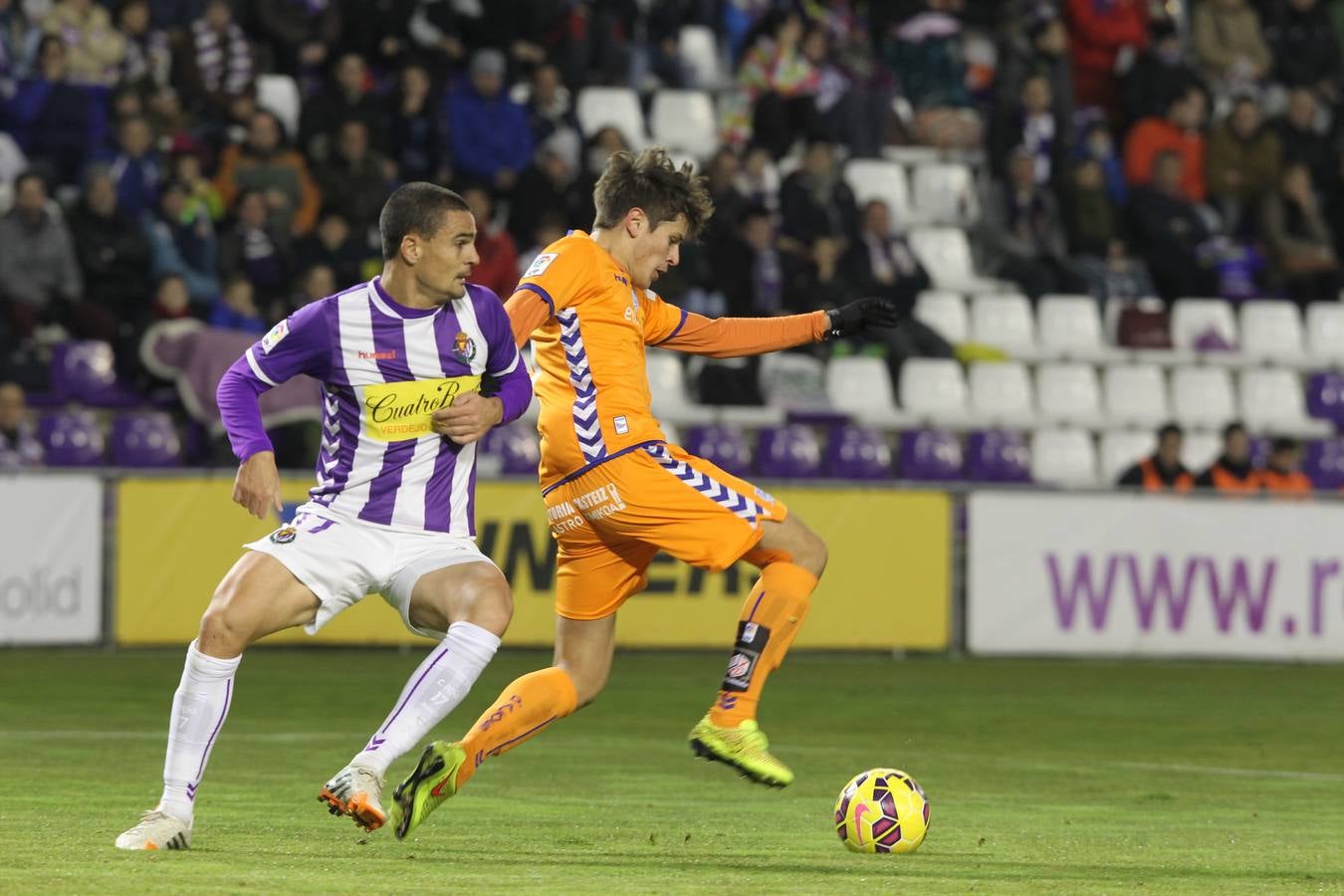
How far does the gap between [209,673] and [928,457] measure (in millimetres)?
11934

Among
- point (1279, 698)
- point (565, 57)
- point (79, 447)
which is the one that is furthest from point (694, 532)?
point (565, 57)

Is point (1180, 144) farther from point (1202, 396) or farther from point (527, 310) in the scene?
point (527, 310)

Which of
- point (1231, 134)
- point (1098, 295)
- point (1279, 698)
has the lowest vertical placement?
point (1279, 698)

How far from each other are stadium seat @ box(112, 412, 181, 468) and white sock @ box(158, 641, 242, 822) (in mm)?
9942

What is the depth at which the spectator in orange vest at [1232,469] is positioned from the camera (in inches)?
689

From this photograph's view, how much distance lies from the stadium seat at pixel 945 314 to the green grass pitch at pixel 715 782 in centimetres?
447

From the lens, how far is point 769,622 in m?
7.86

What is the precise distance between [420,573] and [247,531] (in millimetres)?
8614

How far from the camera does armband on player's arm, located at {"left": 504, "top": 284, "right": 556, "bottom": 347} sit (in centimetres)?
751

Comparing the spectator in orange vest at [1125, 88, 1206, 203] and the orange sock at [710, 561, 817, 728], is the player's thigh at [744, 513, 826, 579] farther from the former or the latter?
the spectator in orange vest at [1125, 88, 1206, 203]

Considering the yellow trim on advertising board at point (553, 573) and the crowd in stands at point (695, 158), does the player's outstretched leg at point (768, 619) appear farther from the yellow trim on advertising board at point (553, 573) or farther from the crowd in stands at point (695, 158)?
the crowd in stands at point (695, 158)

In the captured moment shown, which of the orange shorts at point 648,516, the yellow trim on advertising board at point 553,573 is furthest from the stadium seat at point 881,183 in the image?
the orange shorts at point 648,516

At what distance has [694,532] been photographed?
7.76m

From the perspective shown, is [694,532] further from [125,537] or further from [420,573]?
[125,537]
